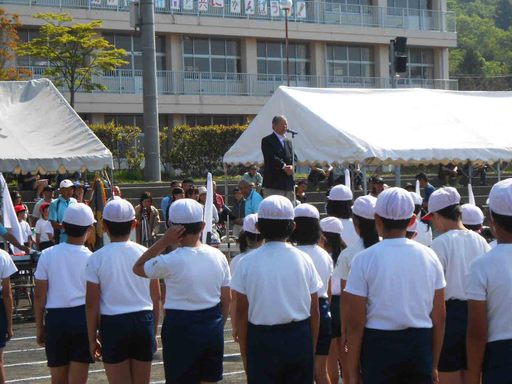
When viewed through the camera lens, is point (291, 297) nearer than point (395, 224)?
No

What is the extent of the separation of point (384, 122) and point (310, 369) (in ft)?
34.5

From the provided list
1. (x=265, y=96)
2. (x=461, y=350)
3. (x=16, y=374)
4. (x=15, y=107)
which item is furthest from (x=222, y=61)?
(x=461, y=350)

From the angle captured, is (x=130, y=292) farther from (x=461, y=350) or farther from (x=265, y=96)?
(x=265, y=96)

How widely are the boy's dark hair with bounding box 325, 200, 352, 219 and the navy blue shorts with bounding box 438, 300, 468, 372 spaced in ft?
6.23

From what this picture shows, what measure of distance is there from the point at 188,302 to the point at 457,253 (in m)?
2.17

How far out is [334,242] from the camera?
8852 millimetres

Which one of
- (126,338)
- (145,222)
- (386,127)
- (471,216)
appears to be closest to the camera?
(126,338)

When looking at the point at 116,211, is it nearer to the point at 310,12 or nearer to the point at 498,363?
the point at 498,363

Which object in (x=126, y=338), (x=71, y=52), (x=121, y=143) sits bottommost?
(x=126, y=338)

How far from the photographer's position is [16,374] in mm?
11195

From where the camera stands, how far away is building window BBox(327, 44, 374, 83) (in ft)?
165

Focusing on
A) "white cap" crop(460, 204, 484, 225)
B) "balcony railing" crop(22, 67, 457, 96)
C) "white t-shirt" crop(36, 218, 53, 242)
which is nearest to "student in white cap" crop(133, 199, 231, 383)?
"white cap" crop(460, 204, 484, 225)

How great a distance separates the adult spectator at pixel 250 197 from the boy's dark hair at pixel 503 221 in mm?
13223

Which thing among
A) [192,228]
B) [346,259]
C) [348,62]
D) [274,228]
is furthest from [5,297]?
[348,62]
